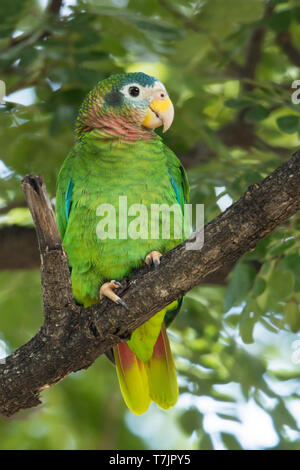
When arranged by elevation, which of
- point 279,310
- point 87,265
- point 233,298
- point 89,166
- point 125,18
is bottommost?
point 279,310

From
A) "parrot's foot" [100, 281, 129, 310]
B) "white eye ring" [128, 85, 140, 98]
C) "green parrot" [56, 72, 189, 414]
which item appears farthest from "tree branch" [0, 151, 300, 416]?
"white eye ring" [128, 85, 140, 98]

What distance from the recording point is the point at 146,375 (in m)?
3.20

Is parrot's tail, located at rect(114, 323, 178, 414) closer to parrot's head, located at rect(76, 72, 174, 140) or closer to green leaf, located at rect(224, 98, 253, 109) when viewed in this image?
parrot's head, located at rect(76, 72, 174, 140)

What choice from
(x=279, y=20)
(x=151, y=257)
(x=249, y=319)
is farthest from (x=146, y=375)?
(x=279, y=20)

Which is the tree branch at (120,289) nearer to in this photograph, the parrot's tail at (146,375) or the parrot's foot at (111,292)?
the parrot's foot at (111,292)

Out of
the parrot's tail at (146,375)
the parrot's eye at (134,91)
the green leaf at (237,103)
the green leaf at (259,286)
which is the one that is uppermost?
the parrot's eye at (134,91)

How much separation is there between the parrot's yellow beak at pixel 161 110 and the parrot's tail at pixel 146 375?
1097mm

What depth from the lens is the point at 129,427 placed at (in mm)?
4828

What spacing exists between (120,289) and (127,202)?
0.50m

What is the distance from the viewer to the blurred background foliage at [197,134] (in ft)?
10.2

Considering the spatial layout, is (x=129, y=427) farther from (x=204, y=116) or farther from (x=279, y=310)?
(x=204, y=116)

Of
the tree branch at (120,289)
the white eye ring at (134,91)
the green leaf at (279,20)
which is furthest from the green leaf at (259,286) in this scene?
the green leaf at (279,20)

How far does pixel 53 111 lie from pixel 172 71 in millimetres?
736
